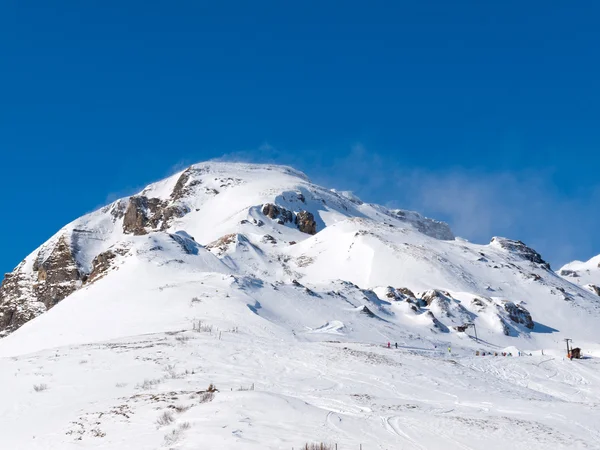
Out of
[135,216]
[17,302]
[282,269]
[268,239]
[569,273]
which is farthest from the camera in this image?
[569,273]

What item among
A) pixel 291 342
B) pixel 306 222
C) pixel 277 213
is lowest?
pixel 291 342

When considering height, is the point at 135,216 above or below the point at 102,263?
above

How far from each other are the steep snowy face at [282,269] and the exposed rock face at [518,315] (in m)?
0.17

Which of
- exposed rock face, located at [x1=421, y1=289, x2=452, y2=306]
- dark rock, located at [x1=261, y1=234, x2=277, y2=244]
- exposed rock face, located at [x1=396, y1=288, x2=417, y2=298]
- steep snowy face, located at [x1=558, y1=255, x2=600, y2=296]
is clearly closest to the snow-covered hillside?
exposed rock face, located at [x1=421, y1=289, x2=452, y2=306]

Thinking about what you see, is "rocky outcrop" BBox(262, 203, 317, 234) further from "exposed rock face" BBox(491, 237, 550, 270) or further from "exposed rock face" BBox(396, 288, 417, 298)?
"exposed rock face" BBox(396, 288, 417, 298)

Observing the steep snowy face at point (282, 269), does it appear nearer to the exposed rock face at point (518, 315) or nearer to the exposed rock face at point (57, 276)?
the exposed rock face at point (518, 315)

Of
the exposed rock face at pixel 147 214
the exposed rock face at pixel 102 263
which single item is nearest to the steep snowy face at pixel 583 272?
the exposed rock face at pixel 147 214

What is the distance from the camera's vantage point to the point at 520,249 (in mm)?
128750

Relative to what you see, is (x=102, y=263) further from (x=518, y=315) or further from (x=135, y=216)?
(x=135, y=216)

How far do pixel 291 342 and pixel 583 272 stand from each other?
141 meters

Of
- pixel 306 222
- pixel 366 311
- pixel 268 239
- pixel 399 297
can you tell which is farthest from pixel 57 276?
pixel 366 311

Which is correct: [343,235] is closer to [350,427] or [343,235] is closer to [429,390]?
[429,390]

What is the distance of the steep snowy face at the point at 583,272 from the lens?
14031cm

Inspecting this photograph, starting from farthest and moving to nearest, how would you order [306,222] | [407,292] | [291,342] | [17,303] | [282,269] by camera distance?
[306,222], [17,303], [282,269], [407,292], [291,342]
